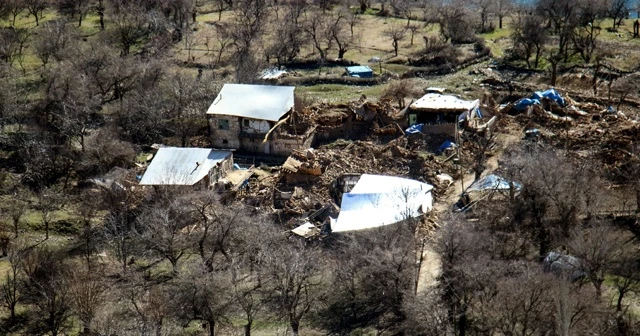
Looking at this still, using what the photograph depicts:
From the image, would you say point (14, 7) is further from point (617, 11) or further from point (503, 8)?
point (617, 11)

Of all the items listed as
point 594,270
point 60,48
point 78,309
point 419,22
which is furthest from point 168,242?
point 419,22

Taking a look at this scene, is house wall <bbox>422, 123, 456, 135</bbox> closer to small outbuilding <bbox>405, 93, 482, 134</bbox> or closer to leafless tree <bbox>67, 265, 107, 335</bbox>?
small outbuilding <bbox>405, 93, 482, 134</bbox>

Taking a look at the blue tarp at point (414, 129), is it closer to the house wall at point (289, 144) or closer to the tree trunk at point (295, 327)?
the house wall at point (289, 144)

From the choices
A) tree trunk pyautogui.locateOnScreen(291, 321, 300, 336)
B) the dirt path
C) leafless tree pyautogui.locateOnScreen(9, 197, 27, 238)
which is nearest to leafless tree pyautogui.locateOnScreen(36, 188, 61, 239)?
leafless tree pyautogui.locateOnScreen(9, 197, 27, 238)

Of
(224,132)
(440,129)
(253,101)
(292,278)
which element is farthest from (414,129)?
(292,278)

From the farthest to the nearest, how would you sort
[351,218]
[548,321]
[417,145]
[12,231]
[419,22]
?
[419,22] → [417,145] → [12,231] → [351,218] → [548,321]

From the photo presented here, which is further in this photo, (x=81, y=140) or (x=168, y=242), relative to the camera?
(x=81, y=140)

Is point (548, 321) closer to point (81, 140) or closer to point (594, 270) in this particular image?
point (594, 270)
